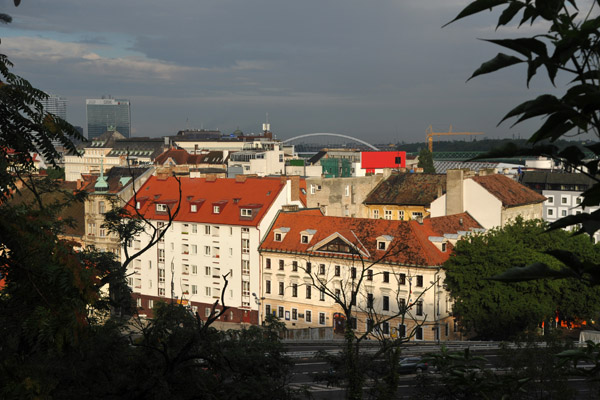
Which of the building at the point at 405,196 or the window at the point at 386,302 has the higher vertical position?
the building at the point at 405,196

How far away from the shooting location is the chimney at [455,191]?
81.4 meters

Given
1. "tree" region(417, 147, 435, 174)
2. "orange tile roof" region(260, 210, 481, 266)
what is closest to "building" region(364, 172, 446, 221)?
"orange tile roof" region(260, 210, 481, 266)

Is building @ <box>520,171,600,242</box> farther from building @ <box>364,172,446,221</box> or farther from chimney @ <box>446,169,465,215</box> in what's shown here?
chimney @ <box>446,169,465,215</box>

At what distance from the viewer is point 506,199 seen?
279ft

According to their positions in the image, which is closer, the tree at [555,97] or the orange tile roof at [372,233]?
the tree at [555,97]

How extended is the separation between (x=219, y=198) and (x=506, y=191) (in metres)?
34.3

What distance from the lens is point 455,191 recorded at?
81.8 m

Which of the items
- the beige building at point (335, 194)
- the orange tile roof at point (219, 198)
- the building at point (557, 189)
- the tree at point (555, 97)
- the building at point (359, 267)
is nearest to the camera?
the tree at point (555, 97)

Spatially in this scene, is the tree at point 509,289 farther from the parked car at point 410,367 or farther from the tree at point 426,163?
the tree at point 426,163

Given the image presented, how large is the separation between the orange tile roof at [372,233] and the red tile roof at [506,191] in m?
6.62

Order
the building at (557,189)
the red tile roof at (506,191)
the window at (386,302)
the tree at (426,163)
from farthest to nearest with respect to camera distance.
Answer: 1. the tree at (426,163)
2. the building at (557,189)
3. the red tile roof at (506,191)
4. the window at (386,302)

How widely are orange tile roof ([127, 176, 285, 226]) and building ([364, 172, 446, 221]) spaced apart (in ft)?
65.8

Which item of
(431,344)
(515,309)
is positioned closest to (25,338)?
(431,344)

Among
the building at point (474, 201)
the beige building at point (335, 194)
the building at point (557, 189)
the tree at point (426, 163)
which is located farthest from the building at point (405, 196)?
the tree at point (426, 163)
